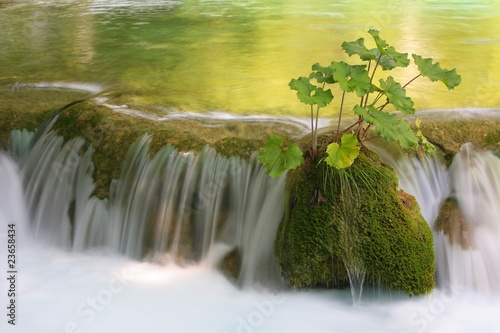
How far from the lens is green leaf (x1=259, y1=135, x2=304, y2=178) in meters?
3.65

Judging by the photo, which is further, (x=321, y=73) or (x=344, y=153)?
(x=321, y=73)

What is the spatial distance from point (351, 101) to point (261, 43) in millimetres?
2817

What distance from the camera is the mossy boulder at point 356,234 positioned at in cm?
388

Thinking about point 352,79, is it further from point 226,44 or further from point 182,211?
point 226,44

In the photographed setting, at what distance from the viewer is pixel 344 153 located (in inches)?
145

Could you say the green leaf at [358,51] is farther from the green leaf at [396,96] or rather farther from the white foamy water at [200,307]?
the white foamy water at [200,307]

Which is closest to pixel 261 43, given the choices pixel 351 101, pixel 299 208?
pixel 351 101

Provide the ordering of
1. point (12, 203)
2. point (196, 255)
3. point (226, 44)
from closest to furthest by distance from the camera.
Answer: point (196, 255) < point (12, 203) < point (226, 44)

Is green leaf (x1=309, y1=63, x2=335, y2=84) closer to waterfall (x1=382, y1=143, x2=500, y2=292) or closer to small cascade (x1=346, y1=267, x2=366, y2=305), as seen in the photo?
waterfall (x1=382, y1=143, x2=500, y2=292)

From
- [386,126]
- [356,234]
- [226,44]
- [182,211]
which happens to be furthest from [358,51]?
[226,44]

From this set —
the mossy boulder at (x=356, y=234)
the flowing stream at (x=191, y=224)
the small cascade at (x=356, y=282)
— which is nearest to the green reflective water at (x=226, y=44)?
the flowing stream at (x=191, y=224)

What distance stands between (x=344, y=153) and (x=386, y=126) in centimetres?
30

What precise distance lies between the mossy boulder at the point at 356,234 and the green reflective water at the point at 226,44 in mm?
1594

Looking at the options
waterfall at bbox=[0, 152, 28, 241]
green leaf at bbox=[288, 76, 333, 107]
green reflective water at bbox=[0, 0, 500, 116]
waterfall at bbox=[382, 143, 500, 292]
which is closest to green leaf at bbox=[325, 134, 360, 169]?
green leaf at bbox=[288, 76, 333, 107]
